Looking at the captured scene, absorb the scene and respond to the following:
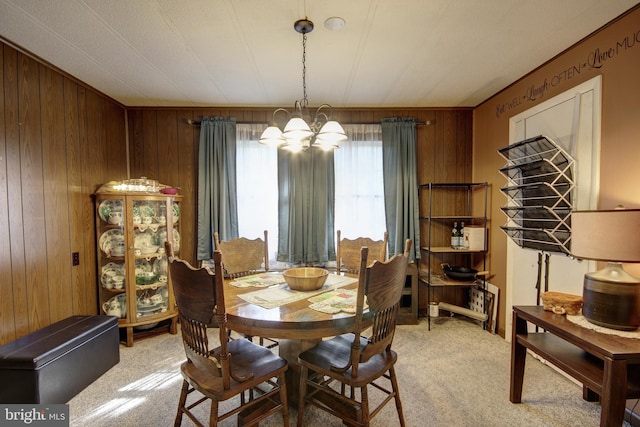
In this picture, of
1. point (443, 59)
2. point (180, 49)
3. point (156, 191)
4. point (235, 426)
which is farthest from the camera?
point (156, 191)

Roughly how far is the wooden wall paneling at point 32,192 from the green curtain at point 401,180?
3.23 metres

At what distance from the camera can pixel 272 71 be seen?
2656 millimetres

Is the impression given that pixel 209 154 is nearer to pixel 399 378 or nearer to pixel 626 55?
pixel 399 378

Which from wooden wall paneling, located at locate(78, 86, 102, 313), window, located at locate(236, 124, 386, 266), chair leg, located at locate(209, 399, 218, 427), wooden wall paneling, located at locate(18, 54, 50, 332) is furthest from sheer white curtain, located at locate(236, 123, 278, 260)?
chair leg, located at locate(209, 399, 218, 427)

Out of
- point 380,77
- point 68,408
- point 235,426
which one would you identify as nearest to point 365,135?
point 380,77

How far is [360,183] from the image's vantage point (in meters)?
3.60

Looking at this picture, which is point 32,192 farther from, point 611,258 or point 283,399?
point 611,258

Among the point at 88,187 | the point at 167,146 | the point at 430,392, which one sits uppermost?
the point at 167,146

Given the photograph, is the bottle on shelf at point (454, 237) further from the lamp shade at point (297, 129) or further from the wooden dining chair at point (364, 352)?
the lamp shade at point (297, 129)

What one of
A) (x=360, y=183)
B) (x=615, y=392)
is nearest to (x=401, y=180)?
(x=360, y=183)

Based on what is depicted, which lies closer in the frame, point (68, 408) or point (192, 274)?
point (192, 274)

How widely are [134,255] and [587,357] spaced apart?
11.8ft

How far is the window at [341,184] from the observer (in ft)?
11.7

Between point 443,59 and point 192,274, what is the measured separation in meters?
2.49
